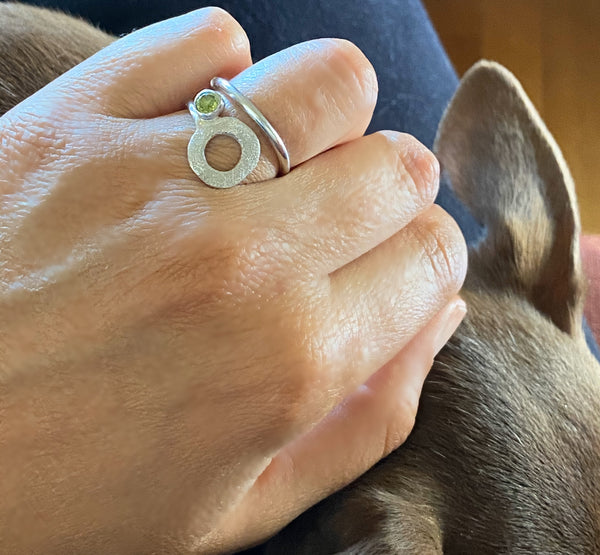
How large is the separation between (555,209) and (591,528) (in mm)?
420

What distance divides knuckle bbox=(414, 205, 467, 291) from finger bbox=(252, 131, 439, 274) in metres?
0.03

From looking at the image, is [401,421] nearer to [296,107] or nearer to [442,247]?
[442,247]

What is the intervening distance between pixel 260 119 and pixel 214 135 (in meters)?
0.04

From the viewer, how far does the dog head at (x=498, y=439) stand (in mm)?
772

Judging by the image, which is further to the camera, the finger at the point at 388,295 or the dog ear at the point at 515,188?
the dog ear at the point at 515,188

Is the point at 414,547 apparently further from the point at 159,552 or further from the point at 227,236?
the point at 227,236

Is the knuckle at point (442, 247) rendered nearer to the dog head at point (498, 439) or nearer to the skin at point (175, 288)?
the skin at point (175, 288)

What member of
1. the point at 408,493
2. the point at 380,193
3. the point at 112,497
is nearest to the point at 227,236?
the point at 380,193

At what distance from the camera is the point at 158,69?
68 cm

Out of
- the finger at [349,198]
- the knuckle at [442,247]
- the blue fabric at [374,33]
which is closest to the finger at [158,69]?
the finger at [349,198]

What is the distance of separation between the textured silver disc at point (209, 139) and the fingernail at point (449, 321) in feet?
0.91

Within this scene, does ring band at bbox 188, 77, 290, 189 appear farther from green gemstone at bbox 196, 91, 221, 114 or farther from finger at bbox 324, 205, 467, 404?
finger at bbox 324, 205, 467, 404

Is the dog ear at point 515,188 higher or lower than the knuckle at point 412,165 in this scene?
lower

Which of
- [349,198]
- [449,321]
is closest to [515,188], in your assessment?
[449,321]
